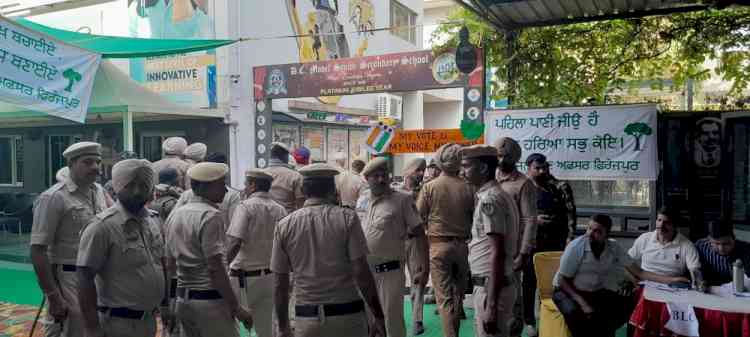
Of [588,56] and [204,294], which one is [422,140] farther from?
[204,294]

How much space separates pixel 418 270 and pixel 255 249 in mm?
1557

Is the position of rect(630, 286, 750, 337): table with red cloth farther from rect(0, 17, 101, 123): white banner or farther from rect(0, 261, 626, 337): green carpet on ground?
rect(0, 17, 101, 123): white banner

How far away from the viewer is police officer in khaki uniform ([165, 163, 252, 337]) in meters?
3.79

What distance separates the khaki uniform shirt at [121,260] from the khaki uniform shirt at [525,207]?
308cm

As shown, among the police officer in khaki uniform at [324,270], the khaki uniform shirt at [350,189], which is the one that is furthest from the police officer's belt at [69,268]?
the khaki uniform shirt at [350,189]

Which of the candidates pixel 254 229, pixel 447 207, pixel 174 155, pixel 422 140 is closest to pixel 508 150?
pixel 447 207

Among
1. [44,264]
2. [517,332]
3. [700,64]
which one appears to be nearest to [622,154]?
[700,64]

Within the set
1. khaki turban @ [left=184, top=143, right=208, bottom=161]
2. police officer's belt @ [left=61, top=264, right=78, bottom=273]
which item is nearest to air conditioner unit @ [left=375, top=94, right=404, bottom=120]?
khaki turban @ [left=184, top=143, right=208, bottom=161]

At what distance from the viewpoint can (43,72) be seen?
6.10 metres

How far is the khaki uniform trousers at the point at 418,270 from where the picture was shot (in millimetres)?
5004

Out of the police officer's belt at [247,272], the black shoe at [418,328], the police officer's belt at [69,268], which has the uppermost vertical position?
the police officer's belt at [69,268]

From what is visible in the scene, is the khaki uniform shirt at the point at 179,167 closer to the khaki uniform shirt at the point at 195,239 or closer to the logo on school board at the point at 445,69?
the khaki uniform shirt at the point at 195,239

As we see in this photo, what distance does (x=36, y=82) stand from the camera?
600 centimetres

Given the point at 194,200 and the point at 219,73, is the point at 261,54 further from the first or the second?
the point at 194,200
